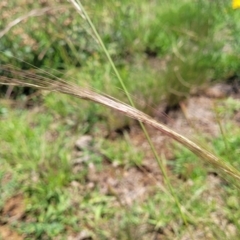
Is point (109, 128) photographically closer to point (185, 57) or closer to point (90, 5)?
point (185, 57)

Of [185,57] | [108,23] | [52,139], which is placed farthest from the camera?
[108,23]

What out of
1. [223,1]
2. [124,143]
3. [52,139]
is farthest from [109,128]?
[223,1]

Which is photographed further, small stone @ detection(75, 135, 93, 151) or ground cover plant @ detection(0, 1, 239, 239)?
small stone @ detection(75, 135, 93, 151)

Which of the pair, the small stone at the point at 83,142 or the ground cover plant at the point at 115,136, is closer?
the ground cover plant at the point at 115,136

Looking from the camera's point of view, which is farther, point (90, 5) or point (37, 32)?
point (90, 5)
